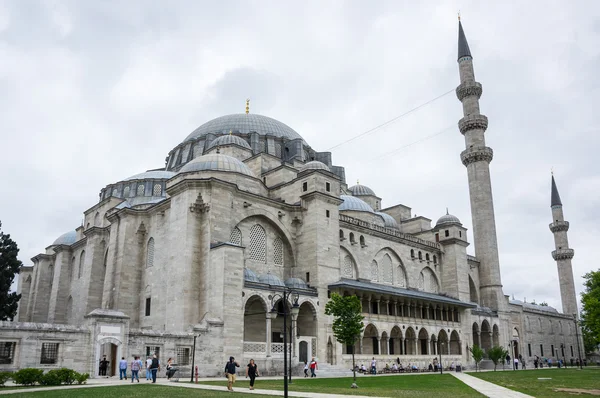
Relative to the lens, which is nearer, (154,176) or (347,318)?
(347,318)

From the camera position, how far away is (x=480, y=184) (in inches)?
1788

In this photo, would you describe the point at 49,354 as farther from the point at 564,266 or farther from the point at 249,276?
the point at 564,266

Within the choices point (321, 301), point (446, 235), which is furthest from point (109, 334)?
point (446, 235)

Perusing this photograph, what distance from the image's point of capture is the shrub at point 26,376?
52.7 ft

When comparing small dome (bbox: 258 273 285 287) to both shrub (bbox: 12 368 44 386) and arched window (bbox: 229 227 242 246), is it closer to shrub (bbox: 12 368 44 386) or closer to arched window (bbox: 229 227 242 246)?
arched window (bbox: 229 227 242 246)

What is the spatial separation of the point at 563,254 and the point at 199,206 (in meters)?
49.5

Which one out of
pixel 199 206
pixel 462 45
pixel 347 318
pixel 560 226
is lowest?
pixel 347 318

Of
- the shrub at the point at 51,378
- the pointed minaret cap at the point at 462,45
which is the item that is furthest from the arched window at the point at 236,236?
the pointed minaret cap at the point at 462,45

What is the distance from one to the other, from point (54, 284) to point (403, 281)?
2873cm

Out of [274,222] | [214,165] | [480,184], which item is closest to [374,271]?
[274,222]

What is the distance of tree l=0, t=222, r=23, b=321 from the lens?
34.8 m

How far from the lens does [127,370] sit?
21.4 metres

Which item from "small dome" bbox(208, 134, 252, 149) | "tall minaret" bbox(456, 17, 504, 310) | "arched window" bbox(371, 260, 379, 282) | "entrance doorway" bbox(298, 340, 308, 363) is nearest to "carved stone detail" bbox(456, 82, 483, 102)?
"tall minaret" bbox(456, 17, 504, 310)

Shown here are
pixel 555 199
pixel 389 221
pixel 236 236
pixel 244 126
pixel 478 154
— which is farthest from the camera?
pixel 555 199
